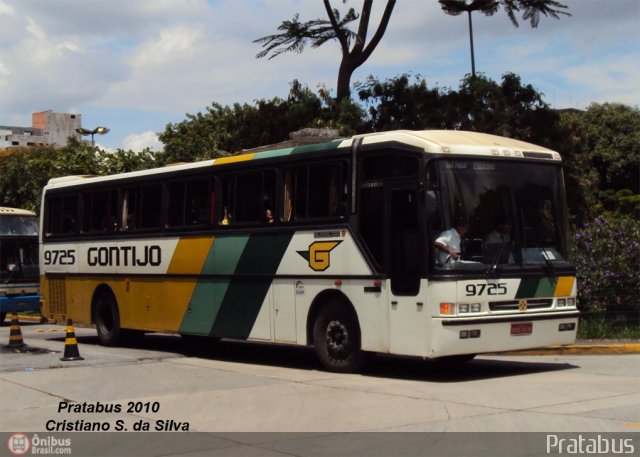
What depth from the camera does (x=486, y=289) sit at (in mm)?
11680

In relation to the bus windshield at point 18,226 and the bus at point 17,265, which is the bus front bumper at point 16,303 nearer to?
the bus at point 17,265

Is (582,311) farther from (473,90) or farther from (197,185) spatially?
(473,90)

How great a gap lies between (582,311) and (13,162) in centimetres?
3288

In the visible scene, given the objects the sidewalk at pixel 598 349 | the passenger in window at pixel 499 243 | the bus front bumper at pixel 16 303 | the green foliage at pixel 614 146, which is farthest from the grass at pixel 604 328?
the green foliage at pixel 614 146

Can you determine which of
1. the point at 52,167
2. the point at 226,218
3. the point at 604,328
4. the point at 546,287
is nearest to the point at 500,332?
the point at 546,287

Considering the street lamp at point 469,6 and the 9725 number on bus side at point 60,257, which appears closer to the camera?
the 9725 number on bus side at point 60,257

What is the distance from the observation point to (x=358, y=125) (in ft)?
88.8

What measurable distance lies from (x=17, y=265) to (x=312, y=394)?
60.1 feet

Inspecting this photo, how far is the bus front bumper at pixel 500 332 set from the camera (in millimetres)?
11414

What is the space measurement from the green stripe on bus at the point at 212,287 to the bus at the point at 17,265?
12.4m

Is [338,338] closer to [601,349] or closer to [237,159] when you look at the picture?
[237,159]

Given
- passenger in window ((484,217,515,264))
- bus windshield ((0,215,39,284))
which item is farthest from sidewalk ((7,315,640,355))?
bus windshield ((0,215,39,284))

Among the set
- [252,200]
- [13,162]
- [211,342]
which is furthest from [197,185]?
[13,162]
